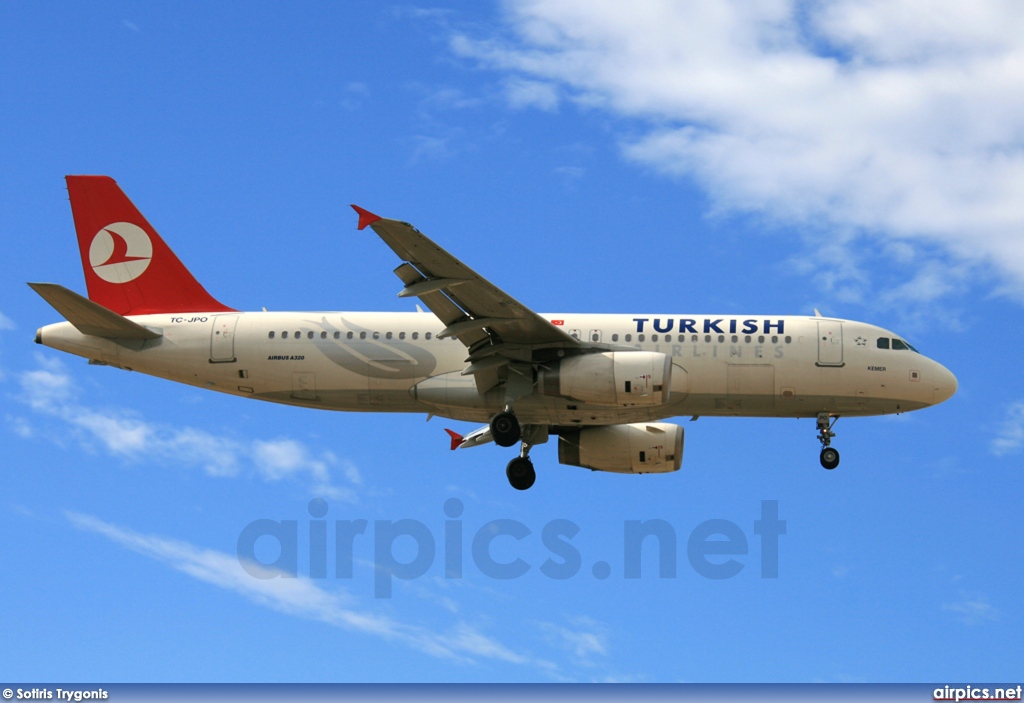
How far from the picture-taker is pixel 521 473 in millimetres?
37250

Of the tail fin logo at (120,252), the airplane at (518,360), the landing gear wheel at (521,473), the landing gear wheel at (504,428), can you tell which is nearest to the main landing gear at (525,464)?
the landing gear wheel at (521,473)

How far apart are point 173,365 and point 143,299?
2.87 metres

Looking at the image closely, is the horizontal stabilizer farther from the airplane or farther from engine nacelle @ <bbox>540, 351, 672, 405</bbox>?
engine nacelle @ <bbox>540, 351, 672, 405</bbox>

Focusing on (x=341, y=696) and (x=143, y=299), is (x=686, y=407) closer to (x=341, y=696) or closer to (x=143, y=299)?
(x=341, y=696)

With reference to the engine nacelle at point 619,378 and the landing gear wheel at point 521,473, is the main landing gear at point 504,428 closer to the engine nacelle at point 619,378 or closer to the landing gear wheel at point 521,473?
the engine nacelle at point 619,378

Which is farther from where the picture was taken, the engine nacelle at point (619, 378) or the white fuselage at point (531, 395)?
the white fuselage at point (531, 395)

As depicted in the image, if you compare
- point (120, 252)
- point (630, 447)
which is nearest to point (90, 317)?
point (120, 252)

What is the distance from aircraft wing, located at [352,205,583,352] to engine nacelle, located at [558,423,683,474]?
594 cm

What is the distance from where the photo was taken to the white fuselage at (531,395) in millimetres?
34156

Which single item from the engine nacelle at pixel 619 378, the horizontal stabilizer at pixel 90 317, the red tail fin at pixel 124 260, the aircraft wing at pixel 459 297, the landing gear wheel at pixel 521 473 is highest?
the red tail fin at pixel 124 260

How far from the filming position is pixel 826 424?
3491cm

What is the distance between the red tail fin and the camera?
122ft

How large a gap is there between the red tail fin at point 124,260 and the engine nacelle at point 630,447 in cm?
1125

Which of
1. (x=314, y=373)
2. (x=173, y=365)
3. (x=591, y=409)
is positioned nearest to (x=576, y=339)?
(x=591, y=409)
